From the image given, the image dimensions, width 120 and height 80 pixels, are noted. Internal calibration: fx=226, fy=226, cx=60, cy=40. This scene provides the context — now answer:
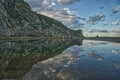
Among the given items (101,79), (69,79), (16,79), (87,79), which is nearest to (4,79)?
(16,79)

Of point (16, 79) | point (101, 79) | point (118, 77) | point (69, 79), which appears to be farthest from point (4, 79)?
point (118, 77)

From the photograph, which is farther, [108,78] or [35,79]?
[108,78]

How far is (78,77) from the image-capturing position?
87.1ft

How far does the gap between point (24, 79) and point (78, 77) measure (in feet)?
21.4

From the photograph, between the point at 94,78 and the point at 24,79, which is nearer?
the point at 24,79

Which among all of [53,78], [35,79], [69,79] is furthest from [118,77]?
[35,79]

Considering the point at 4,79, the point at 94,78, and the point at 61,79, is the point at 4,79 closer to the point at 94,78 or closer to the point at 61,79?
the point at 61,79

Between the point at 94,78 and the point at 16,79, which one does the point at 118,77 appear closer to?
the point at 94,78

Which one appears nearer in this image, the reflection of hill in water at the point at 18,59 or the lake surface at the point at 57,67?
the lake surface at the point at 57,67

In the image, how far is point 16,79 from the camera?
24234 millimetres

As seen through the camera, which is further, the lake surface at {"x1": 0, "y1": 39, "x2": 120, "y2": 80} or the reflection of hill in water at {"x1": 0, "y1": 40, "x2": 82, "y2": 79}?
the reflection of hill in water at {"x1": 0, "y1": 40, "x2": 82, "y2": 79}

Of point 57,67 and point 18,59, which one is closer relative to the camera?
point 57,67

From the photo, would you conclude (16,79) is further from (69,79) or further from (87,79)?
(87,79)

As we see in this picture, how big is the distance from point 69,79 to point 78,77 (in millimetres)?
1744
